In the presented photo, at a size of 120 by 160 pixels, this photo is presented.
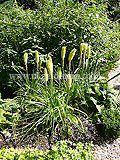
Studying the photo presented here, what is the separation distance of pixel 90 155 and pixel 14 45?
2.33 metres

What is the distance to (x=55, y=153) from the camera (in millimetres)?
2062

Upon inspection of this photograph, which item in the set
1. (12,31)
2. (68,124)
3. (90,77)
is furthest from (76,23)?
(68,124)

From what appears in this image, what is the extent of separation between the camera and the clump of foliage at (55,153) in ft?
6.76

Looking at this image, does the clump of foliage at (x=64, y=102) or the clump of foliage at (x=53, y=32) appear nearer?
the clump of foliage at (x=64, y=102)

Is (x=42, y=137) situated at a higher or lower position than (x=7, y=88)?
lower

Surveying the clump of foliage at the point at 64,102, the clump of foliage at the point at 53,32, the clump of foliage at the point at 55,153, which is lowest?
the clump of foliage at the point at 55,153

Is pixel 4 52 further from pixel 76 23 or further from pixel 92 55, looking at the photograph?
pixel 92 55

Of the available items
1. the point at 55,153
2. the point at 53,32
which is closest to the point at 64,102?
the point at 55,153

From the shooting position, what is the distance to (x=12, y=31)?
10.5ft

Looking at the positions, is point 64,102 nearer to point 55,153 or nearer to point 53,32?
point 55,153

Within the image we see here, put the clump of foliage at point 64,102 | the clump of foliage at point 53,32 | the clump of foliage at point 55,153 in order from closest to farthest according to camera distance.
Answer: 1. the clump of foliage at point 55,153
2. the clump of foliage at point 64,102
3. the clump of foliage at point 53,32

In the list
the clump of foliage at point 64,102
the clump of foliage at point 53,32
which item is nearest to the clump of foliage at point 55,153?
the clump of foliage at point 64,102

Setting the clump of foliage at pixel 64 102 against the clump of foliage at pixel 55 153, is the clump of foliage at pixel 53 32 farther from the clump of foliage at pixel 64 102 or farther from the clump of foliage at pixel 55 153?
the clump of foliage at pixel 55 153

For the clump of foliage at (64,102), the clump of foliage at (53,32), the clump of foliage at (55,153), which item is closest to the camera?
the clump of foliage at (55,153)
